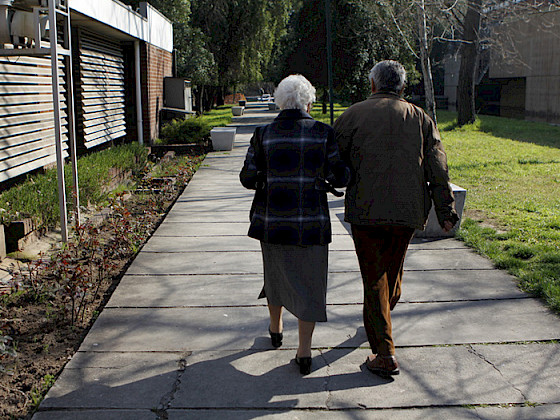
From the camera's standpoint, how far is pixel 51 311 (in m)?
4.99

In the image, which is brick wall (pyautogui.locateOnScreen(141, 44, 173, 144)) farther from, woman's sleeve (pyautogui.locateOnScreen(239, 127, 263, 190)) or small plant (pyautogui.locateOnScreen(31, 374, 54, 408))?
small plant (pyautogui.locateOnScreen(31, 374, 54, 408))

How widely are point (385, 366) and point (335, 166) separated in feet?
4.11

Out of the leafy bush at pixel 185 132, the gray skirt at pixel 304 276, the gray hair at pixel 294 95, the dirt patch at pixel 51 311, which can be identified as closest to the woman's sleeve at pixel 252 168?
the gray hair at pixel 294 95

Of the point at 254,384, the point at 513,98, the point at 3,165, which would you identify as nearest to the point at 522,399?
the point at 254,384

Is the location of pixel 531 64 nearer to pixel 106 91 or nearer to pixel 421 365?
pixel 106 91

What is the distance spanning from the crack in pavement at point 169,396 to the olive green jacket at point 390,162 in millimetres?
1417

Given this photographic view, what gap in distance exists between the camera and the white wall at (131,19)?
11.2 m

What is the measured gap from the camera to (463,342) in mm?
4500

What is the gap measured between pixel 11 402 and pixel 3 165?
4744 mm

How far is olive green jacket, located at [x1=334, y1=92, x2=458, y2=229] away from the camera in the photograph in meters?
3.94

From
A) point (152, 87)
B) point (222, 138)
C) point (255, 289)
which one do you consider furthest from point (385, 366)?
point (152, 87)

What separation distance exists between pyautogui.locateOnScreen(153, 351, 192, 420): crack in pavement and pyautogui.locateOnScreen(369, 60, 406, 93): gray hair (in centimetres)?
215

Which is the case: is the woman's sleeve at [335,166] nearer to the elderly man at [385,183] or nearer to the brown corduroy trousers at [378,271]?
the elderly man at [385,183]

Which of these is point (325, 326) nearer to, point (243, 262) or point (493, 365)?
point (493, 365)
